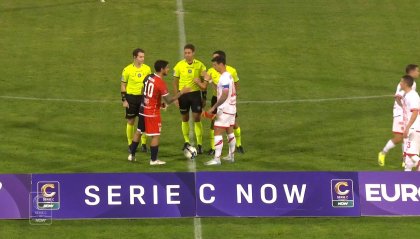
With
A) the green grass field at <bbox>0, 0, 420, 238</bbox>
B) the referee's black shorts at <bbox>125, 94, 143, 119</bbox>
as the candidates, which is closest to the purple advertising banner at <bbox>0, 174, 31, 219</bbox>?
the green grass field at <bbox>0, 0, 420, 238</bbox>

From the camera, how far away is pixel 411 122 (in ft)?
68.8

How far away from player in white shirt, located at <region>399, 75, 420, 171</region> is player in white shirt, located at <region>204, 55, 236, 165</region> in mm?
3353

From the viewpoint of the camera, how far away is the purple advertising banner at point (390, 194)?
733 inches

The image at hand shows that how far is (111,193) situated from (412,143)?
614 cm

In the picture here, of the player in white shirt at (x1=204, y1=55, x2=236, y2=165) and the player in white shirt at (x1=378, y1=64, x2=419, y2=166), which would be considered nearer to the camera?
the player in white shirt at (x1=378, y1=64, x2=419, y2=166)

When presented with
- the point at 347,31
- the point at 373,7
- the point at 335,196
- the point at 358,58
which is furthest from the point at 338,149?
the point at 373,7

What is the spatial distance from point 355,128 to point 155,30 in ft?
36.5

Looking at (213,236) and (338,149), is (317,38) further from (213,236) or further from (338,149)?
(213,236)

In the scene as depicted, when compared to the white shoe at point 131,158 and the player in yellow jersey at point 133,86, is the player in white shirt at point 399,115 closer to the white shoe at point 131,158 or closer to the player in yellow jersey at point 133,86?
→ the white shoe at point 131,158

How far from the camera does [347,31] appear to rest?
115 ft

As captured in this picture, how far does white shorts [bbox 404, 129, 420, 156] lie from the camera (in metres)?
21.2

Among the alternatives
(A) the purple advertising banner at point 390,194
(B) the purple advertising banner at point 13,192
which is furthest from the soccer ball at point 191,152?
(B) the purple advertising banner at point 13,192

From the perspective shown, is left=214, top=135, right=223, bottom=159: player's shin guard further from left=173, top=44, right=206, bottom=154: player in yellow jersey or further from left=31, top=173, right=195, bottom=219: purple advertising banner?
left=31, top=173, right=195, bottom=219: purple advertising banner

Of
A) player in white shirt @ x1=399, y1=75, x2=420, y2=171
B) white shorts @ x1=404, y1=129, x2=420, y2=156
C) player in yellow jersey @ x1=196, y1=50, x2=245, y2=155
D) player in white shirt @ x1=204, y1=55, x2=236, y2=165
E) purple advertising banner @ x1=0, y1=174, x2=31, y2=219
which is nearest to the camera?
purple advertising banner @ x1=0, y1=174, x2=31, y2=219
